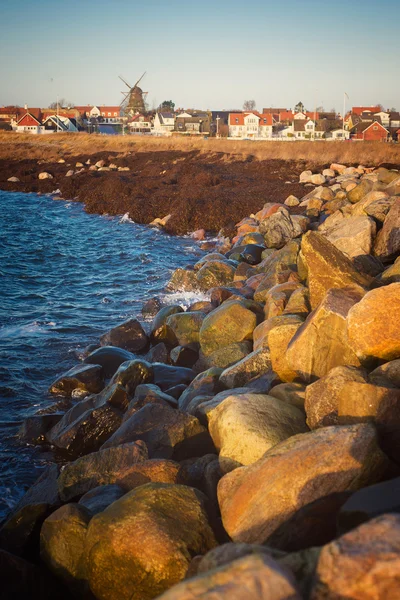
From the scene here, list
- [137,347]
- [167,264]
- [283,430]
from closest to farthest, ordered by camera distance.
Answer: [283,430], [137,347], [167,264]

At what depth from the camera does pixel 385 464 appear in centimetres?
333

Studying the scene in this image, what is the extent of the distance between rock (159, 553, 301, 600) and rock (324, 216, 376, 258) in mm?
6602

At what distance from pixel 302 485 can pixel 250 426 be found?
117 centimetres

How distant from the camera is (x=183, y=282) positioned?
42.4 feet

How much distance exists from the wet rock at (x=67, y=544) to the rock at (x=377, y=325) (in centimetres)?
278

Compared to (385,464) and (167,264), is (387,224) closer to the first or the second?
(385,464)

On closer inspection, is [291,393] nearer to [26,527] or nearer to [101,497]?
[101,497]

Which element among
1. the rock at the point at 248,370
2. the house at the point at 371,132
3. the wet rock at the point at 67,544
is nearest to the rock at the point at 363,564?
the wet rock at the point at 67,544

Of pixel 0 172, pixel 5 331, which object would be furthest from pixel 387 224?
pixel 0 172

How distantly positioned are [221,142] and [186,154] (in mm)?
4219

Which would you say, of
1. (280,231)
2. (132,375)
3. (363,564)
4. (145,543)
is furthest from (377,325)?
(280,231)

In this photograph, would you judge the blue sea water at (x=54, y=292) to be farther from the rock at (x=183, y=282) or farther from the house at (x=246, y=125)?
the house at (x=246, y=125)

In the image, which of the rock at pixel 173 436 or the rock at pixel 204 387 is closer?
the rock at pixel 173 436

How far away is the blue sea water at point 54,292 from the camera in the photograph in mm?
7738
